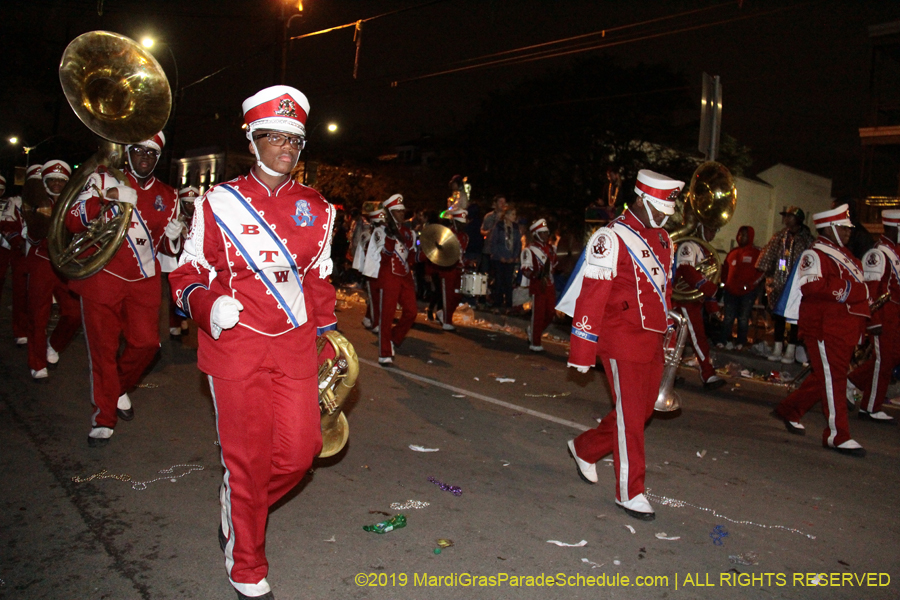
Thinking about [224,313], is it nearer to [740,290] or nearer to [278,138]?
[278,138]

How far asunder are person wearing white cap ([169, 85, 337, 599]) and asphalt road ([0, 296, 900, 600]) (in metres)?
0.51

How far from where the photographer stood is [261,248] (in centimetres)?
351

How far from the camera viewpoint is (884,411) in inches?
340

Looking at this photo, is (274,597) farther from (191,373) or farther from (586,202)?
(586,202)

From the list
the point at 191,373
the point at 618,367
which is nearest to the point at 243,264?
the point at 618,367

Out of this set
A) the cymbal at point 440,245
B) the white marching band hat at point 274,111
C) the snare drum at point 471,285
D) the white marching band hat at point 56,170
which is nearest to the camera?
the white marching band hat at point 274,111

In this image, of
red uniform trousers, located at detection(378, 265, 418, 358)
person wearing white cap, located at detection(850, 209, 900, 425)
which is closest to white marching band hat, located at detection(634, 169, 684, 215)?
person wearing white cap, located at detection(850, 209, 900, 425)

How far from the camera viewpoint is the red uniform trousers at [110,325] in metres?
5.65

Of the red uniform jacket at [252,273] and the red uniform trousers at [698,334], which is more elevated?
the red uniform jacket at [252,273]

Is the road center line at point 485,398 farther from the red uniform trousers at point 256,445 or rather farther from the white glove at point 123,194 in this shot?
the white glove at point 123,194

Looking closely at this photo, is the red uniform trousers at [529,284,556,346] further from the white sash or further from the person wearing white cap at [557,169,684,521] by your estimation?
the white sash

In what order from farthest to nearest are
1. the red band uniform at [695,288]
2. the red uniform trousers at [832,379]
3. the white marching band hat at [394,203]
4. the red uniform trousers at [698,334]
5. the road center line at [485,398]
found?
the white marching band hat at [394,203]
the red uniform trousers at [698,334]
the red band uniform at [695,288]
the road center line at [485,398]
the red uniform trousers at [832,379]

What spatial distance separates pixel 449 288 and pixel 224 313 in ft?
34.6

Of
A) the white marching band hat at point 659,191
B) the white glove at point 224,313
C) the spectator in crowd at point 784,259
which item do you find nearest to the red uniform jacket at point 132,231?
the white glove at point 224,313
